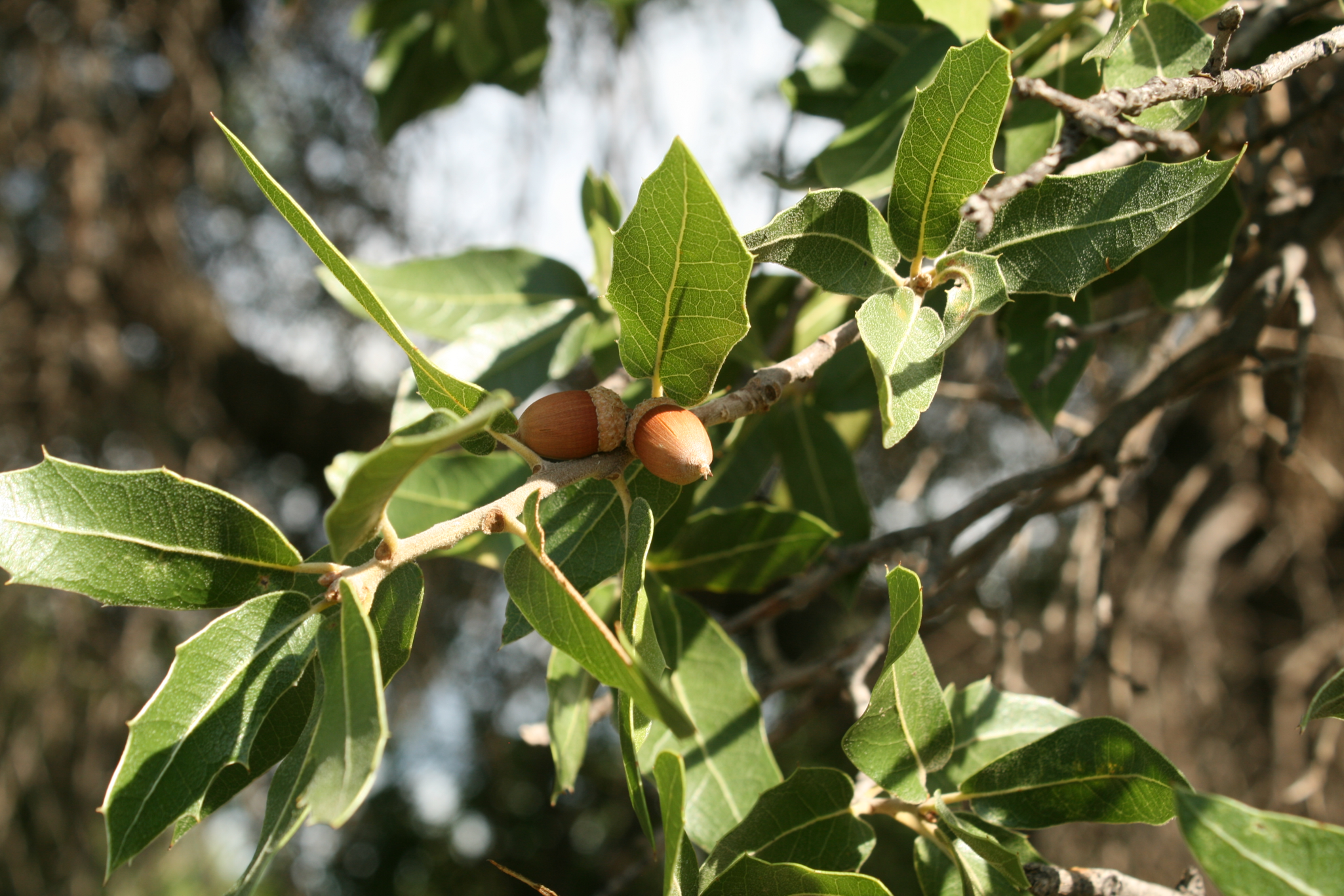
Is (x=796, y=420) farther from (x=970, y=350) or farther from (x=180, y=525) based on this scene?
(x=970, y=350)

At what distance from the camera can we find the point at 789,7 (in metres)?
1.15

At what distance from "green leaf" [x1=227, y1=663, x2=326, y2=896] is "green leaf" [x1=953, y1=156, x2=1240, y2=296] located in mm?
617

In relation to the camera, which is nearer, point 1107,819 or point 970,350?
point 1107,819

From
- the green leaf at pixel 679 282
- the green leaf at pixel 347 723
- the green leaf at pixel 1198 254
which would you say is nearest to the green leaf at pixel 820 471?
the green leaf at pixel 1198 254

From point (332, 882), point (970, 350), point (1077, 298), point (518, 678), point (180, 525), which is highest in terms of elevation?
point (180, 525)

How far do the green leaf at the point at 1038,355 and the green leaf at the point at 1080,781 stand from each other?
0.45 m

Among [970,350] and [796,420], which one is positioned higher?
[796,420]

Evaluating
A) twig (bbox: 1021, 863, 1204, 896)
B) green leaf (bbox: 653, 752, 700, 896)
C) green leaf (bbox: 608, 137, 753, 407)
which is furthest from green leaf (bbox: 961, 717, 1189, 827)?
green leaf (bbox: 608, 137, 753, 407)

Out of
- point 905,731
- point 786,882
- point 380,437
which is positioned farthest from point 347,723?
point 380,437

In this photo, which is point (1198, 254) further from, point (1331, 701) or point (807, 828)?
point (807, 828)

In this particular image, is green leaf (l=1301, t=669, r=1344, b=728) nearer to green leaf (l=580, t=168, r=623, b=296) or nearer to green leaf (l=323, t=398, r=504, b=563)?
green leaf (l=323, t=398, r=504, b=563)

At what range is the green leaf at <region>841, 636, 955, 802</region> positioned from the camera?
730 mm

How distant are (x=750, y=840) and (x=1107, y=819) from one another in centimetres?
29

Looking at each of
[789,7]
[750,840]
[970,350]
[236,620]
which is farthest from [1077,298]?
[970,350]
